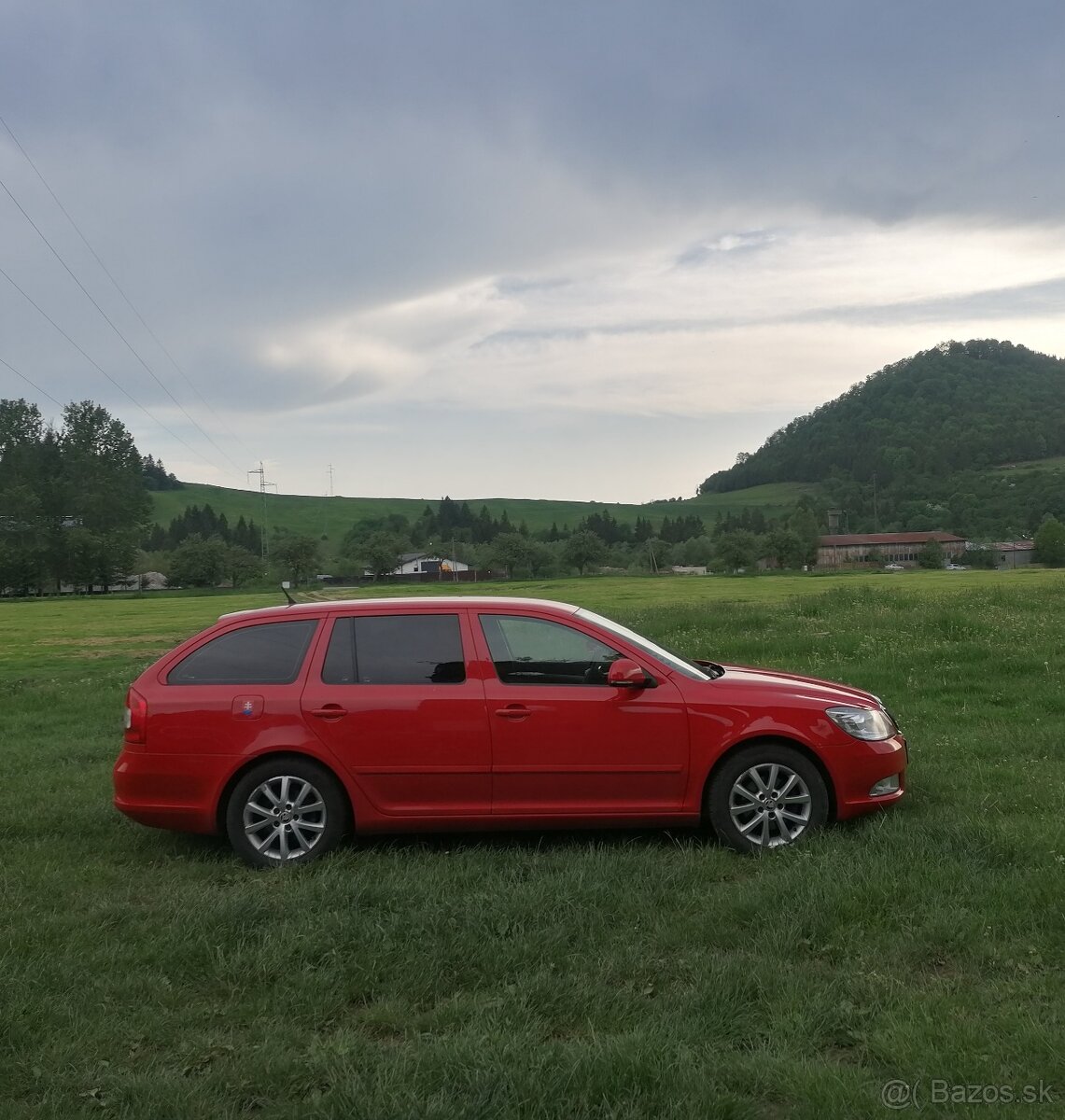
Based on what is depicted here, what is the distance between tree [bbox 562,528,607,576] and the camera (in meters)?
132

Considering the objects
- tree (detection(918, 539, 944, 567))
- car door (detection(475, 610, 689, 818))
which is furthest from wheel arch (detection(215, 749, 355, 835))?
tree (detection(918, 539, 944, 567))

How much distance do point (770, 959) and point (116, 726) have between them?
10679mm

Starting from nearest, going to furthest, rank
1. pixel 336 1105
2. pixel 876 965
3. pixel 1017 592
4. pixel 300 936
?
pixel 336 1105
pixel 876 965
pixel 300 936
pixel 1017 592

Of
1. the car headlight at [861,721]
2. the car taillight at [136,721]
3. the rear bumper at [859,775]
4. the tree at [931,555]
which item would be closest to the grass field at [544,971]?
the rear bumper at [859,775]

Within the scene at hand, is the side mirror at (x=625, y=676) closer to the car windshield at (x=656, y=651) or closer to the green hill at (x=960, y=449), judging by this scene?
the car windshield at (x=656, y=651)

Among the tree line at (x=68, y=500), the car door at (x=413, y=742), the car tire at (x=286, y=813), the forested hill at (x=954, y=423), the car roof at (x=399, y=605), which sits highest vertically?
the forested hill at (x=954, y=423)

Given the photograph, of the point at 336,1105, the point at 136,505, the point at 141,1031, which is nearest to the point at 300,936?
the point at 141,1031

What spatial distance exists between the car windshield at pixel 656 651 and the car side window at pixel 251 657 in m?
1.93

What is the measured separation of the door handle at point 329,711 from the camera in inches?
251

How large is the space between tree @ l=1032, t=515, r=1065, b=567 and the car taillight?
4957 inches

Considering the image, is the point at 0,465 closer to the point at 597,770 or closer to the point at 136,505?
the point at 136,505

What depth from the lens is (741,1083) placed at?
3.47m

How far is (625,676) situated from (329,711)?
6.27 feet

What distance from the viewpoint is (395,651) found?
6.63 metres
